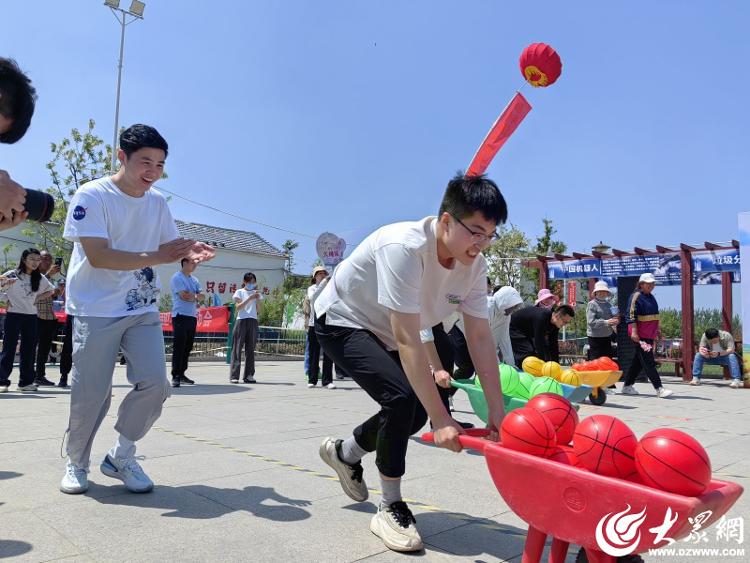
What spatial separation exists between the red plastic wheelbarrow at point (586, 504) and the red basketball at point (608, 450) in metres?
0.13

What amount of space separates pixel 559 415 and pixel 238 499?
1.83m

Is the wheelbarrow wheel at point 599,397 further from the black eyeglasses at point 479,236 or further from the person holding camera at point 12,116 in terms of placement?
the person holding camera at point 12,116

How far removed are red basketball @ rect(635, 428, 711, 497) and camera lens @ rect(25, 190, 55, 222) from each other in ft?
7.07

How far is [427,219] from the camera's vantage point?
9.55 feet

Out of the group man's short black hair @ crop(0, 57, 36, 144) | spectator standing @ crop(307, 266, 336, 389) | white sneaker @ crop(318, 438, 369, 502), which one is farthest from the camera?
spectator standing @ crop(307, 266, 336, 389)

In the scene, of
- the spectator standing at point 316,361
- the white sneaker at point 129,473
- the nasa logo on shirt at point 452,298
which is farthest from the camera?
the spectator standing at point 316,361

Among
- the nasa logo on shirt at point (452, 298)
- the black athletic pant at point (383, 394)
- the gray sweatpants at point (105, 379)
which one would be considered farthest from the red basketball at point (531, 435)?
the gray sweatpants at point (105, 379)

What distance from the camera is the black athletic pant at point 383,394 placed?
2791 millimetres

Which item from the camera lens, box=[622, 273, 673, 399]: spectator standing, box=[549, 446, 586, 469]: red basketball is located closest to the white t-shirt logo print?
the camera lens

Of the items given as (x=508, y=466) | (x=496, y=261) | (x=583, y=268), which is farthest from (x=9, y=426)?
(x=496, y=261)

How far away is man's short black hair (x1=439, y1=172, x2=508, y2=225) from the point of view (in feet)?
8.63

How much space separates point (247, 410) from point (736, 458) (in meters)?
4.64

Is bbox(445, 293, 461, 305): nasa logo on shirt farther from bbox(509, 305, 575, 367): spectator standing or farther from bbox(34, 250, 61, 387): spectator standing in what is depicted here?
bbox(34, 250, 61, 387): spectator standing

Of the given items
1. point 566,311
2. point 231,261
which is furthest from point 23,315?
point 231,261
